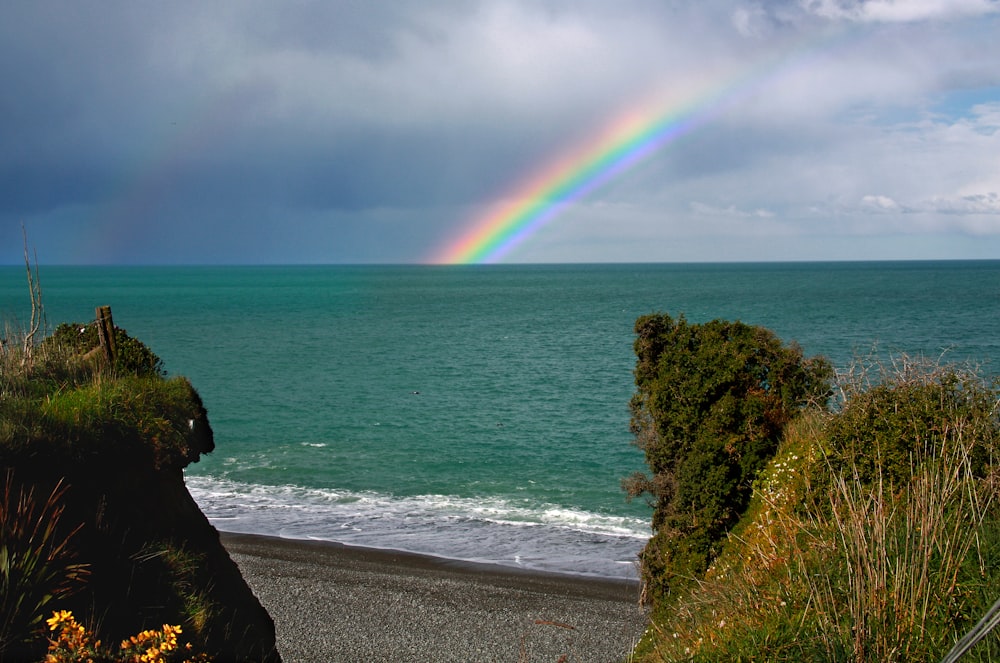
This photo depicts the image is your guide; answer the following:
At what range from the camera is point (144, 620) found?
7969 mm

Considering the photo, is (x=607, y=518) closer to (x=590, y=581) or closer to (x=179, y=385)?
(x=590, y=581)

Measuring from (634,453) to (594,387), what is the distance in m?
18.4

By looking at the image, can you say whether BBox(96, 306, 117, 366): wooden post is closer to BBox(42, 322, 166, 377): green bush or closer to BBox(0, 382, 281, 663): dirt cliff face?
BBox(42, 322, 166, 377): green bush

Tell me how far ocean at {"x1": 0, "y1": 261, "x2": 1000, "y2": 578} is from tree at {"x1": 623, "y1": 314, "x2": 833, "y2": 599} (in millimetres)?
1794

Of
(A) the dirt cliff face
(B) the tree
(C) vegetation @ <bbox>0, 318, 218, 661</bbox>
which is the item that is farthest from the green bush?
(B) the tree

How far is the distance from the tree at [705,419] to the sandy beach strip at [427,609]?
3.04 meters

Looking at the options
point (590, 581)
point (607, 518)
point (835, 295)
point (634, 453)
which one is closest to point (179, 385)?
point (590, 581)

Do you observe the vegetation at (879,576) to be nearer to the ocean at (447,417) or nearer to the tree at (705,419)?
the ocean at (447,417)

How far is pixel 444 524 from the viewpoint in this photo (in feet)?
88.7

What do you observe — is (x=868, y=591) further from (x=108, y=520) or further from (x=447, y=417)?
(x=447, y=417)

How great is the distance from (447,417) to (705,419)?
3175 centimetres

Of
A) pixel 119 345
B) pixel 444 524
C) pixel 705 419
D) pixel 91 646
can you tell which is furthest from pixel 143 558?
pixel 444 524

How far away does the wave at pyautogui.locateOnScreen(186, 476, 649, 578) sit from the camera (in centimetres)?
2373

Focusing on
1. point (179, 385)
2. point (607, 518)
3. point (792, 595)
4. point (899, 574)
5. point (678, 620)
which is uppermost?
point (179, 385)
